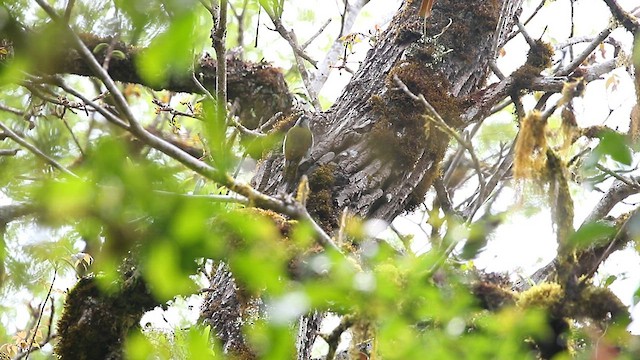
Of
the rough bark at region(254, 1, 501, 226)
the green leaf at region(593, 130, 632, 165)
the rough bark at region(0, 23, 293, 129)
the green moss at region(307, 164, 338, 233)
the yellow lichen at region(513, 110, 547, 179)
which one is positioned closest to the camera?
the green leaf at region(593, 130, 632, 165)

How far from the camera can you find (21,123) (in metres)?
3.09

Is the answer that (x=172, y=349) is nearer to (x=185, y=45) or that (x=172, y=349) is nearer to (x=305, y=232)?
(x=305, y=232)

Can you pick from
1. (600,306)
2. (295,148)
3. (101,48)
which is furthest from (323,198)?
(101,48)

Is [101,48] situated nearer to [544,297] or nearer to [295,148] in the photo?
[295,148]

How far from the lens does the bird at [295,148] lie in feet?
6.42

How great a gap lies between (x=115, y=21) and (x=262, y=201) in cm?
111

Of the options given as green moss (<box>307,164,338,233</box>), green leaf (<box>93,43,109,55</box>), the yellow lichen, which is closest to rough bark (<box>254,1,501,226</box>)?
green moss (<box>307,164,338,233</box>)

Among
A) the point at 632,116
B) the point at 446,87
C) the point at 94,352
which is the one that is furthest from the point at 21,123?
the point at 632,116

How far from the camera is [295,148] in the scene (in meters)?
1.96

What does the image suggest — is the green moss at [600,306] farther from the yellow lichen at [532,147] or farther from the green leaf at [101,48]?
the green leaf at [101,48]

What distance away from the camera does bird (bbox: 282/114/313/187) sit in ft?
6.42

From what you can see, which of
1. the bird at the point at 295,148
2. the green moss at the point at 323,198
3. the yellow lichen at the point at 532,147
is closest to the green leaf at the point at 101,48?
the bird at the point at 295,148

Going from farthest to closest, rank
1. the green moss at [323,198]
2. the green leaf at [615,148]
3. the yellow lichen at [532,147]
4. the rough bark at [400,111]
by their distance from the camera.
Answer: the rough bark at [400,111] < the green moss at [323,198] < the yellow lichen at [532,147] < the green leaf at [615,148]

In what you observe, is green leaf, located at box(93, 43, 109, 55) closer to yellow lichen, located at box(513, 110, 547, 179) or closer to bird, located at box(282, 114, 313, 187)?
bird, located at box(282, 114, 313, 187)
